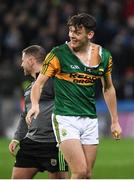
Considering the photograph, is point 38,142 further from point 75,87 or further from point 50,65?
point 50,65

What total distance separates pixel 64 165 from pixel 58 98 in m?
0.78

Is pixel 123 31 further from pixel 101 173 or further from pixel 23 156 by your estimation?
pixel 23 156

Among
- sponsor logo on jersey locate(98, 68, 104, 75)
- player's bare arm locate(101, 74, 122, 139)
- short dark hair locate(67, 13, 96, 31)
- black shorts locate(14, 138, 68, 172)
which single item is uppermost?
short dark hair locate(67, 13, 96, 31)

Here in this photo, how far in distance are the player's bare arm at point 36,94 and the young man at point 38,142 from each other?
61 centimetres

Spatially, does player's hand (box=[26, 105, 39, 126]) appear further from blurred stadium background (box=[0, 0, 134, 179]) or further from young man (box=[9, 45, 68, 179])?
blurred stadium background (box=[0, 0, 134, 179])

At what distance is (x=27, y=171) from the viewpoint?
29.3ft

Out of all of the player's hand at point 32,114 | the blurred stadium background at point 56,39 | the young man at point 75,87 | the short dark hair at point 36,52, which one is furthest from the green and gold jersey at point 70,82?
the blurred stadium background at point 56,39

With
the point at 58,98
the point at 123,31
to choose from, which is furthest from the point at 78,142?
the point at 123,31

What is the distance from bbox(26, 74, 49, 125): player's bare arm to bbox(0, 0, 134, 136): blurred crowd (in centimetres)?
1235

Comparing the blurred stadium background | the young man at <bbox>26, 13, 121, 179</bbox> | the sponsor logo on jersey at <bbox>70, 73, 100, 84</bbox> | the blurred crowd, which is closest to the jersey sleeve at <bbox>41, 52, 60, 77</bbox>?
the young man at <bbox>26, 13, 121, 179</bbox>

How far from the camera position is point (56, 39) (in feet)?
71.5

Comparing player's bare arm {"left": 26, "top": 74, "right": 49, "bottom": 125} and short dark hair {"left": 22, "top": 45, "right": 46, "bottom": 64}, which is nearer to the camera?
player's bare arm {"left": 26, "top": 74, "right": 49, "bottom": 125}

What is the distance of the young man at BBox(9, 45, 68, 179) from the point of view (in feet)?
29.3

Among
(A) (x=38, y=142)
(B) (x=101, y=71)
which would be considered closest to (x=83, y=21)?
(B) (x=101, y=71)
